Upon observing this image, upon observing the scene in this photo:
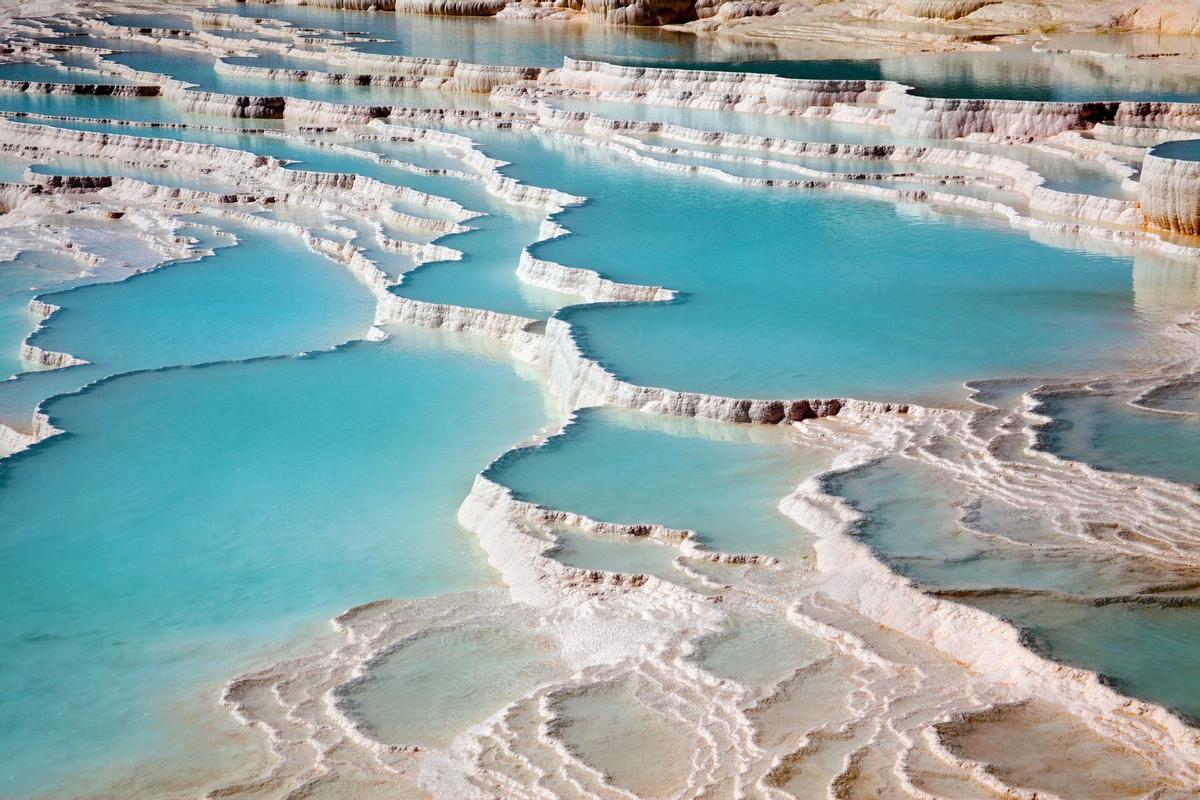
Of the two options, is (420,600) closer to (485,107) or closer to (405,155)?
(405,155)

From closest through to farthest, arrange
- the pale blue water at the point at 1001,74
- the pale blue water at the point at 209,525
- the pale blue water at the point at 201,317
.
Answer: the pale blue water at the point at 209,525 < the pale blue water at the point at 201,317 < the pale blue water at the point at 1001,74

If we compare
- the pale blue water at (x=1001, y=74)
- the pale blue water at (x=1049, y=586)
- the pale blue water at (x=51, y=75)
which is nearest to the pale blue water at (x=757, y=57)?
the pale blue water at (x=1001, y=74)

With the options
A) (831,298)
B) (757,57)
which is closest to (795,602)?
(831,298)

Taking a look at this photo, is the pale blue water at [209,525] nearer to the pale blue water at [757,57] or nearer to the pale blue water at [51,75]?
the pale blue water at [757,57]

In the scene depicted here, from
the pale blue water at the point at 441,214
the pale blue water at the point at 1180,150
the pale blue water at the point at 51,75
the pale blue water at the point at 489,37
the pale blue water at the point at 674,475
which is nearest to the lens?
the pale blue water at the point at 674,475

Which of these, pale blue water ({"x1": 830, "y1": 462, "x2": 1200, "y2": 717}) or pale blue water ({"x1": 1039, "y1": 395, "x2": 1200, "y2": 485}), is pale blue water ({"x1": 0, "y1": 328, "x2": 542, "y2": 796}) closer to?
pale blue water ({"x1": 830, "y1": 462, "x2": 1200, "y2": 717})

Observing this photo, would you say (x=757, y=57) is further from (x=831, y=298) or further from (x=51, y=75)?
(x=831, y=298)
